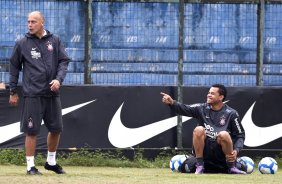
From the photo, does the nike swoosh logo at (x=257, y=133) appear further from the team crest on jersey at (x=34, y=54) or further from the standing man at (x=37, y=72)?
the team crest on jersey at (x=34, y=54)

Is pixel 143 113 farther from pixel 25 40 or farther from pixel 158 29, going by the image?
pixel 25 40

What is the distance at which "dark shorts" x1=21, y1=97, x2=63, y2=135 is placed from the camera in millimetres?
12000

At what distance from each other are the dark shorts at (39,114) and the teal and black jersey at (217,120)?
1.80 meters

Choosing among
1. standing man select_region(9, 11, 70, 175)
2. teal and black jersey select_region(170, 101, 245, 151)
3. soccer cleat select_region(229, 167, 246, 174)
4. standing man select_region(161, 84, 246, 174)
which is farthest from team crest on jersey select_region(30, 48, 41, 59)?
soccer cleat select_region(229, 167, 246, 174)

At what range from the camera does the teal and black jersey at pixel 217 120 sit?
13203 millimetres

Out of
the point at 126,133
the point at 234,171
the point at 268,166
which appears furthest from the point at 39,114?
the point at 126,133

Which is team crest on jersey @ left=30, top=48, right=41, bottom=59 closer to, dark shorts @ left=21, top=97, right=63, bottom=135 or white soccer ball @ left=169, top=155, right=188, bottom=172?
dark shorts @ left=21, top=97, right=63, bottom=135

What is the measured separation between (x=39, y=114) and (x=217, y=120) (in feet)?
8.52

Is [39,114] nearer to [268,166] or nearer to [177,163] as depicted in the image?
[177,163]

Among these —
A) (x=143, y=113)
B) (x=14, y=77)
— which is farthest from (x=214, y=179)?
(x=143, y=113)

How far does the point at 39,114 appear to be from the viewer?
12.0 m

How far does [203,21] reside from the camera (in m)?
17.3

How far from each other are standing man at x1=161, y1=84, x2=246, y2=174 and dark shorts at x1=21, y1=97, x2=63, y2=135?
1644 millimetres

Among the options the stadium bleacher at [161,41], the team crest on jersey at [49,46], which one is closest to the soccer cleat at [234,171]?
the team crest on jersey at [49,46]
